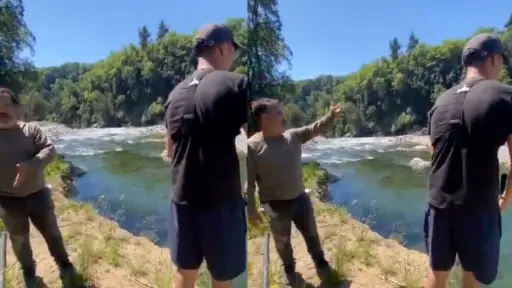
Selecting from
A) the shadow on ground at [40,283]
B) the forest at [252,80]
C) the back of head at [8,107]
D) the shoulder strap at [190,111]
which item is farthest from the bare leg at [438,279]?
the back of head at [8,107]

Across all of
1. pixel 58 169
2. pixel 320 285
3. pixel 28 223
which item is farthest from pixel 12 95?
pixel 320 285

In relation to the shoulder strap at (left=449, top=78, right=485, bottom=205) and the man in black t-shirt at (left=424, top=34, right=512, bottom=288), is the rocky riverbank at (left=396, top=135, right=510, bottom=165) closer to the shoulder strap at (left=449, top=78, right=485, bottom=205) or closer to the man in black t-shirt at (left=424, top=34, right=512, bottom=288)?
the man in black t-shirt at (left=424, top=34, right=512, bottom=288)

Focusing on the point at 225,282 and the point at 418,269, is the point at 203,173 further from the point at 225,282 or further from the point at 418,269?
the point at 418,269

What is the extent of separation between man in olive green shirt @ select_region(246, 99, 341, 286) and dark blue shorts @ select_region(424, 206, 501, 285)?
61 cm

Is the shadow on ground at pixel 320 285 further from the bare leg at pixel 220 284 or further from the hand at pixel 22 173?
the hand at pixel 22 173

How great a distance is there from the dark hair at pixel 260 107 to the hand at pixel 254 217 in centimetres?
40

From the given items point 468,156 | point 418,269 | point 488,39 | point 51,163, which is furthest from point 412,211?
point 51,163

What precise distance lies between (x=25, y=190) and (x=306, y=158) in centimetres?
143

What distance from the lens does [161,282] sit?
8.05 feet

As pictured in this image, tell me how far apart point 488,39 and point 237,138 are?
1.15 metres

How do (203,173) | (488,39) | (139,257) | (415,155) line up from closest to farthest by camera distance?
(203,173) → (488,39) → (415,155) → (139,257)

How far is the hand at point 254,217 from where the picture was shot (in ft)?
7.33

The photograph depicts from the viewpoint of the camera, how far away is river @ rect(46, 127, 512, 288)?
2.49 meters

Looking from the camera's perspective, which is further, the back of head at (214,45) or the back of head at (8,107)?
the back of head at (8,107)
